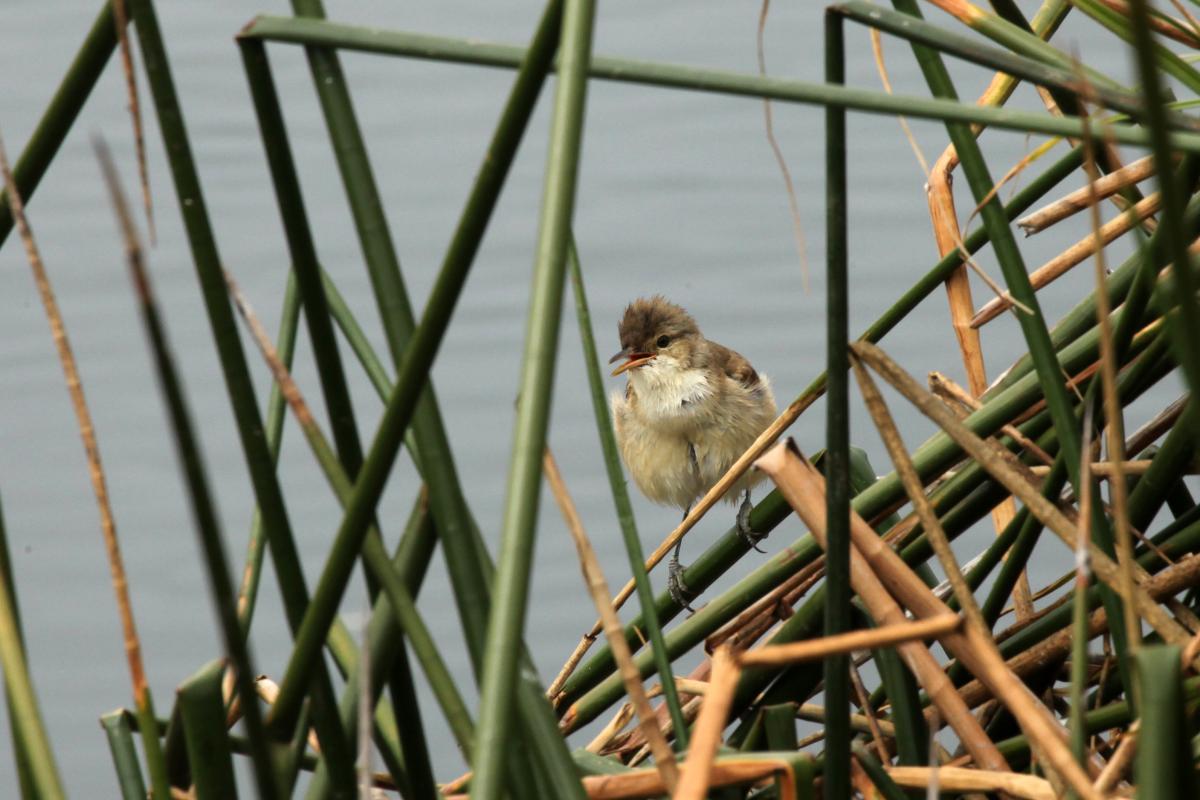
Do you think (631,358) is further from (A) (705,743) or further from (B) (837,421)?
(A) (705,743)

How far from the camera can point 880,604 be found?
1581 mm

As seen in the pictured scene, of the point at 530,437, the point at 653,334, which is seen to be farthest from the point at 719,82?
the point at 653,334

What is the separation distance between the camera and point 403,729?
1.24 metres

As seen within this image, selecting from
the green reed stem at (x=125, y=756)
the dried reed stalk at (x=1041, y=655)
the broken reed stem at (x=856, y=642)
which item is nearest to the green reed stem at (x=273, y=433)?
the green reed stem at (x=125, y=756)

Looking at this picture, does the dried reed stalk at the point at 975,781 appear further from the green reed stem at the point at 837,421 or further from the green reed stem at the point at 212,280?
the green reed stem at the point at 212,280

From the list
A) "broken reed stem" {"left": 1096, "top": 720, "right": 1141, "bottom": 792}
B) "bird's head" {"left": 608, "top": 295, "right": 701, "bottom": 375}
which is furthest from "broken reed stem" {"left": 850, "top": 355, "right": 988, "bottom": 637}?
"bird's head" {"left": 608, "top": 295, "right": 701, "bottom": 375}

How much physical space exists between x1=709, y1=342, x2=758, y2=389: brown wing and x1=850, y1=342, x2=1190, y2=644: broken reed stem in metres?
2.60

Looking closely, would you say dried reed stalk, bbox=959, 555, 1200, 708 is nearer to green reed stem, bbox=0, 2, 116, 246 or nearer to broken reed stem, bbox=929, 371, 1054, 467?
broken reed stem, bbox=929, 371, 1054, 467

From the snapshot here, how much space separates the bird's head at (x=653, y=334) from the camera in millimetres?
4156

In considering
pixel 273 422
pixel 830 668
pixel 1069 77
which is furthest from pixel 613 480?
pixel 1069 77

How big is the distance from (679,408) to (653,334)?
249 millimetres

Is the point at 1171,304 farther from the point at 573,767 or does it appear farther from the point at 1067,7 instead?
the point at 1067,7

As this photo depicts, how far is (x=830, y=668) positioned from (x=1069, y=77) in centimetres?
54

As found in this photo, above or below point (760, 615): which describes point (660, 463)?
above
